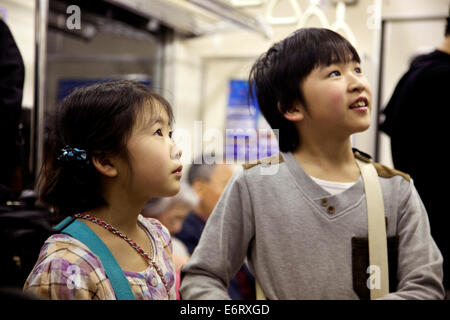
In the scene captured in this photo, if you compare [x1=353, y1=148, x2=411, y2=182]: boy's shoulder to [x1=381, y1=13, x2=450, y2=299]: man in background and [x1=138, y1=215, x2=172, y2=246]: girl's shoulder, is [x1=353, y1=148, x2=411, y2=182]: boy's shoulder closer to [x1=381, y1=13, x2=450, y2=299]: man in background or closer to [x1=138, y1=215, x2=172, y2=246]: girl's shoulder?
[x1=381, y1=13, x2=450, y2=299]: man in background

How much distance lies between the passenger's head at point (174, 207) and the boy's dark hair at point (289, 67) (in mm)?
323

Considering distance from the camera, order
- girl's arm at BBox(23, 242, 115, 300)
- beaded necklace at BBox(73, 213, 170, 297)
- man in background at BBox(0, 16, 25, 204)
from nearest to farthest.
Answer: girl's arm at BBox(23, 242, 115, 300), beaded necklace at BBox(73, 213, 170, 297), man in background at BBox(0, 16, 25, 204)

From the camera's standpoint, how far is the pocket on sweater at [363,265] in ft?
2.80

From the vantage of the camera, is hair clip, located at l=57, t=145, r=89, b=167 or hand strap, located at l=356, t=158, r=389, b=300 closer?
hair clip, located at l=57, t=145, r=89, b=167

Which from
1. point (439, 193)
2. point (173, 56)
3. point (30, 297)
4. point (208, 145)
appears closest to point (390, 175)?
point (439, 193)

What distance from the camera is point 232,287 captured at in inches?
48.3

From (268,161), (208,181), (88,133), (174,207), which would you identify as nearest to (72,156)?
(88,133)

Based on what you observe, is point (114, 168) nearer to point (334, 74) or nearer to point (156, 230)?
point (156, 230)

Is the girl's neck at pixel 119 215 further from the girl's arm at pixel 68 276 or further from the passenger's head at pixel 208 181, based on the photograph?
the passenger's head at pixel 208 181

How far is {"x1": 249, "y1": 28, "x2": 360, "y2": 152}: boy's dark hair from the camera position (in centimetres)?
88

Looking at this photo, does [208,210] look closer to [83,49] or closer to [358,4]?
[358,4]

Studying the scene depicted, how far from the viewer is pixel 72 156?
738mm

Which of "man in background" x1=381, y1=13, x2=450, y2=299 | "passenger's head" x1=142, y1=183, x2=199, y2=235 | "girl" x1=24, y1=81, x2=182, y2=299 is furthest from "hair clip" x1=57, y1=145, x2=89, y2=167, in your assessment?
"man in background" x1=381, y1=13, x2=450, y2=299

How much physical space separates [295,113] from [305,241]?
0.23 metres
